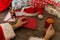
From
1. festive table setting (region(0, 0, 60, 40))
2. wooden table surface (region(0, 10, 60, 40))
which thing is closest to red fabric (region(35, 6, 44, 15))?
festive table setting (region(0, 0, 60, 40))

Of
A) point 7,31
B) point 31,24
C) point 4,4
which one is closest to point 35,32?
point 31,24

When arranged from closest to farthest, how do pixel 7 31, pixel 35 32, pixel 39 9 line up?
pixel 7 31, pixel 35 32, pixel 39 9

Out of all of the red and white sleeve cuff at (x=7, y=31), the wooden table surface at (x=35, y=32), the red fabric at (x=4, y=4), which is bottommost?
the wooden table surface at (x=35, y=32)

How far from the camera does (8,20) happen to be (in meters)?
1.22

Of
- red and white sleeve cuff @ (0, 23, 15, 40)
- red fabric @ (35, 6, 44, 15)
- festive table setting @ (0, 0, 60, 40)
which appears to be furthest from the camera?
red fabric @ (35, 6, 44, 15)

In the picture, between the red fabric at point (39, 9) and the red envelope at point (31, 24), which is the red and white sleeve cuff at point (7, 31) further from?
the red fabric at point (39, 9)

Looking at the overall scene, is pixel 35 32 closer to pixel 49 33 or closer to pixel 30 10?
pixel 49 33

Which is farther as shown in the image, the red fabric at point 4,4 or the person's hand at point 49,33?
the red fabric at point 4,4

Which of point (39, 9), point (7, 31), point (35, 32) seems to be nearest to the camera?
point (7, 31)

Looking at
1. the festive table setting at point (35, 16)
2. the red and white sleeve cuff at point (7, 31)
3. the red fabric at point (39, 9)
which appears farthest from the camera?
the red fabric at point (39, 9)

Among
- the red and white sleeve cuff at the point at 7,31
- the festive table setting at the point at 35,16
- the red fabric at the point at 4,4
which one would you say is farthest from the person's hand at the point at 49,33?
the red fabric at the point at 4,4

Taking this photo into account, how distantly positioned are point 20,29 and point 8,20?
0.15 metres

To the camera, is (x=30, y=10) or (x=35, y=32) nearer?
(x=35, y=32)

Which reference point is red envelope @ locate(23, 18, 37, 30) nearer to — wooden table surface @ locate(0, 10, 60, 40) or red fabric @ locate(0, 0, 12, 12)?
wooden table surface @ locate(0, 10, 60, 40)
